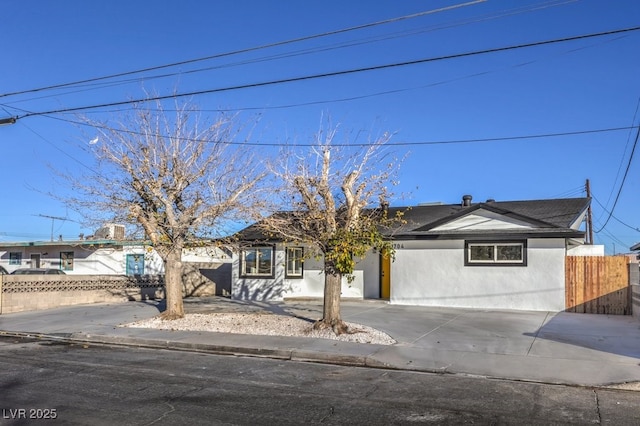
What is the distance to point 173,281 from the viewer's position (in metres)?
15.9

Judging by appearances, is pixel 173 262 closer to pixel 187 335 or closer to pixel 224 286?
pixel 187 335

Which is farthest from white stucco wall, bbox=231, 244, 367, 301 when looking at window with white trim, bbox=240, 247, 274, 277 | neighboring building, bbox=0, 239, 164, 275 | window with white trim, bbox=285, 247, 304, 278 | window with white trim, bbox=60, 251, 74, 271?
window with white trim, bbox=60, 251, 74, 271

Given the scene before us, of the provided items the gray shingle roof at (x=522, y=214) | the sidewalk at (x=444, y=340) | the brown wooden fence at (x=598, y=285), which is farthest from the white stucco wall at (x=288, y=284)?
the brown wooden fence at (x=598, y=285)

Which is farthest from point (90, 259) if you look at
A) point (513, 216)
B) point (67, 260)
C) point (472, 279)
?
point (513, 216)

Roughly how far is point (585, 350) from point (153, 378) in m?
8.61

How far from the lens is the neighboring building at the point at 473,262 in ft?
60.5

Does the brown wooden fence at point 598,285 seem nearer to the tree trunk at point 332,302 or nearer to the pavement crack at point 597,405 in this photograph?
the tree trunk at point 332,302

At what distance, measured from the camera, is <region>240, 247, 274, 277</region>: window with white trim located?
77.9ft

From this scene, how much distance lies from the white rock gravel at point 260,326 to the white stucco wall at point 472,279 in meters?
5.88

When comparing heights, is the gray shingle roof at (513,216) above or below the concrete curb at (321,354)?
above

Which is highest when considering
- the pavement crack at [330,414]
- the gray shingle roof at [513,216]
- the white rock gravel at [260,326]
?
the gray shingle roof at [513,216]

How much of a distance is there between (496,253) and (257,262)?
33.6 feet

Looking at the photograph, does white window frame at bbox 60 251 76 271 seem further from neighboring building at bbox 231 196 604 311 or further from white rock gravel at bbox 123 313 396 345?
white rock gravel at bbox 123 313 396 345

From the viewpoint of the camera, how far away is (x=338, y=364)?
10594 millimetres
